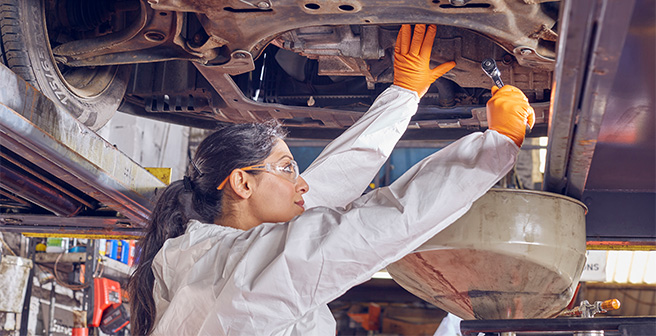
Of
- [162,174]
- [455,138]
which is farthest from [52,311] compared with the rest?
[455,138]

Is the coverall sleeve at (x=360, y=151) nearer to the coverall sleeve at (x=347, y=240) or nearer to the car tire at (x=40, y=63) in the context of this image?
the coverall sleeve at (x=347, y=240)

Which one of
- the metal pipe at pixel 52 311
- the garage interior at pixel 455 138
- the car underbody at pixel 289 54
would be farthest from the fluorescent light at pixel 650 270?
the metal pipe at pixel 52 311

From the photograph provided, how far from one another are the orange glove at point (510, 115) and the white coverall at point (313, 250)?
0.04m

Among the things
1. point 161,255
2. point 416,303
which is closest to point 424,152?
point 416,303

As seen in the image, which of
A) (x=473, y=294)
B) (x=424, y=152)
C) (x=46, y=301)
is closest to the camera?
(x=473, y=294)

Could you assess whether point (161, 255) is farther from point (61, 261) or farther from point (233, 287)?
point (61, 261)

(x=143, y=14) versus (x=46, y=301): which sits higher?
(x=143, y=14)

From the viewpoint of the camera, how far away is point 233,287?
1.71m

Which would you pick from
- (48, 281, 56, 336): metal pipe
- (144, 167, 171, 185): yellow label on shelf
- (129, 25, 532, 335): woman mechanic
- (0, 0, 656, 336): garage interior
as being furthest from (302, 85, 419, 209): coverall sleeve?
(48, 281, 56, 336): metal pipe

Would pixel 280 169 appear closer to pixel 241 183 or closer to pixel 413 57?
pixel 241 183

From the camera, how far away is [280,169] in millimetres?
2213

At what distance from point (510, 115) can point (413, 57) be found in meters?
0.51

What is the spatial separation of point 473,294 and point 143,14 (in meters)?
1.50

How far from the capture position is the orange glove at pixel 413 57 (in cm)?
220
